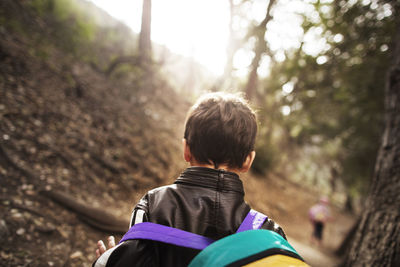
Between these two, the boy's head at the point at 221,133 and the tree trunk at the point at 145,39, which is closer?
the boy's head at the point at 221,133

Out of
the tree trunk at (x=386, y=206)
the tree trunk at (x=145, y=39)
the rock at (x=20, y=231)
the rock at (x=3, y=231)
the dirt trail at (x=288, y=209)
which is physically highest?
the tree trunk at (x=145, y=39)

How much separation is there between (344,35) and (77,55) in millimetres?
7791

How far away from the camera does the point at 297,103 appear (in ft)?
35.3

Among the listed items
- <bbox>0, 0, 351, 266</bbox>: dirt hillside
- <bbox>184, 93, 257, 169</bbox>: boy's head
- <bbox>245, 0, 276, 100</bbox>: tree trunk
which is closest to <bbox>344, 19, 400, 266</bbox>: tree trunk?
<bbox>184, 93, 257, 169</bbox>: boy's head

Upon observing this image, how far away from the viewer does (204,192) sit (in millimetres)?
1257

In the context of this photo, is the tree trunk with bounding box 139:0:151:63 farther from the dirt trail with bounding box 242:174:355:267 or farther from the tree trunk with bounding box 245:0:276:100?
the dirt trail with bounding box 242:174:355:267

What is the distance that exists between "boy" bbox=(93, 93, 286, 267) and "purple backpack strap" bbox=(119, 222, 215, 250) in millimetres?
61

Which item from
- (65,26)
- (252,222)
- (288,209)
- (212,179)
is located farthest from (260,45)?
(252,222)

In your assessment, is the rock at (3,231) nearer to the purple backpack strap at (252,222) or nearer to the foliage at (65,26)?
the purple backpack strap at (252,222)

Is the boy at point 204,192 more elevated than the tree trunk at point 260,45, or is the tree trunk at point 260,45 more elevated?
the tree trunk at point 260,45

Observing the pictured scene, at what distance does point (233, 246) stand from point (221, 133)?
64 cm

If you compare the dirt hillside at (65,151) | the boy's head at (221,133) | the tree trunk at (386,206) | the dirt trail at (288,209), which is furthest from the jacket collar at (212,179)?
the dirt trail at (288,209)

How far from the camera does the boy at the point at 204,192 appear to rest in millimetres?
1132

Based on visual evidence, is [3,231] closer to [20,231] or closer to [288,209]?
[20,231]
